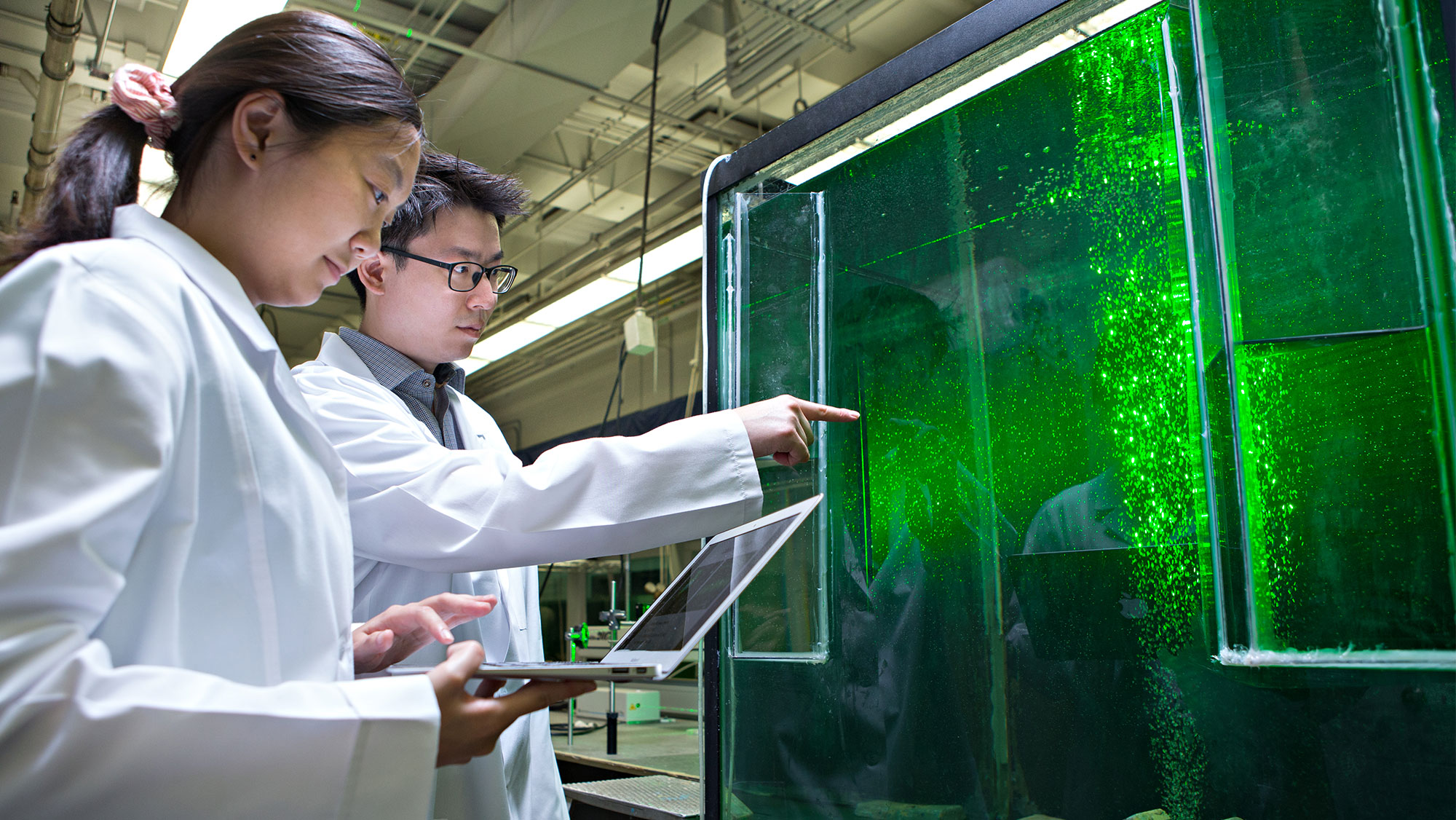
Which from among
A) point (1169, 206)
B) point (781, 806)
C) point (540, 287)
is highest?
point (540, 287)

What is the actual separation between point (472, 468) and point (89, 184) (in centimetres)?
45

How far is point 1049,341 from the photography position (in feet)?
3.52

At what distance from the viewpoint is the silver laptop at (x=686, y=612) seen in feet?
2.06

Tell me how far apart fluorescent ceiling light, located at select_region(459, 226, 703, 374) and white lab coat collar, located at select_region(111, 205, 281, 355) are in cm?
287

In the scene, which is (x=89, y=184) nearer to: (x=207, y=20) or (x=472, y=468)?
(x=472, y=468)

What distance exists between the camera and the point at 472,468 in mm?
1017

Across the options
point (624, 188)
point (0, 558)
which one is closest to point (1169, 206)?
point (0, 558)

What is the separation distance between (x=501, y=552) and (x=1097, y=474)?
66cm

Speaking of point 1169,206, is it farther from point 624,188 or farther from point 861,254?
point 624,188

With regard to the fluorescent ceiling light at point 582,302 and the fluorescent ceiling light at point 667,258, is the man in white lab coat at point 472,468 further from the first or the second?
the fluorescent ceiling light at point 582,302

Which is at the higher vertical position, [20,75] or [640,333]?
[20,75]

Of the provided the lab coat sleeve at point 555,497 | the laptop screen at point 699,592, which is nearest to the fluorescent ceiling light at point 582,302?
the lab coat sleeve at point 555,497

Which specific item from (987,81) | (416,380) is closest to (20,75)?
(416,380)

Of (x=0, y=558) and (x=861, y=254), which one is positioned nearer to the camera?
(x=0, y=558)
